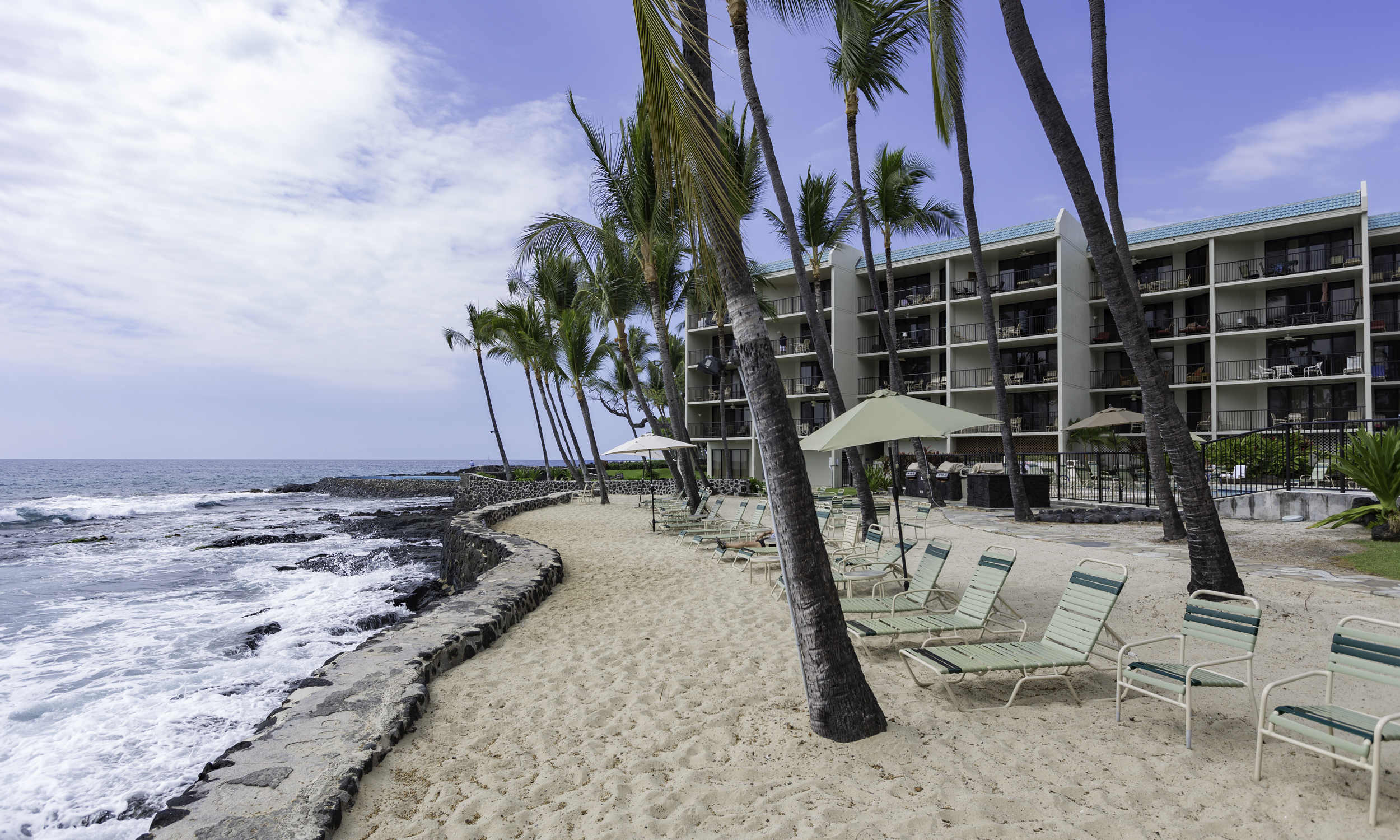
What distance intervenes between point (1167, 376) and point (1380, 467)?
19282 millimetres

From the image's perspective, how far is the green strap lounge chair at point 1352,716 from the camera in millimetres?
2816

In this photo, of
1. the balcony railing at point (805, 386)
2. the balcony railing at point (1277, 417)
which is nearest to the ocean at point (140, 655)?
the balcony railing at point (805, 386)

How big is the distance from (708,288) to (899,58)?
1181cm

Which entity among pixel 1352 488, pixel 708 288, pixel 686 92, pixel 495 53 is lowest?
pixel 1352 488

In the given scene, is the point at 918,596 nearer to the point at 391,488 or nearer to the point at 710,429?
the point at 710,429

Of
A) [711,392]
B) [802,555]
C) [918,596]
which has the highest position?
[711,392]

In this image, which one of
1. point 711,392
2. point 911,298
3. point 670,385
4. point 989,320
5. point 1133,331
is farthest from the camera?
point 711,392

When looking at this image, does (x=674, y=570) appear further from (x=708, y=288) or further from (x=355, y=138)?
(x=355, y=138)

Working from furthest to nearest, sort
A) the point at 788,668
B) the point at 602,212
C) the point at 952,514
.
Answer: the point at 602,212 < the point at 952,514 < the point at 788,668

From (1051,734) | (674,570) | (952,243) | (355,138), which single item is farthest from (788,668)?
(952,243)

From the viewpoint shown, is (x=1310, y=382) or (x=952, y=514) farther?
(x=1310, y=382)

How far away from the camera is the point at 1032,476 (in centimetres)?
1633

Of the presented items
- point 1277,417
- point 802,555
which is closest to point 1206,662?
point 802,555

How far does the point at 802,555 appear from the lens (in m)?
3.73
